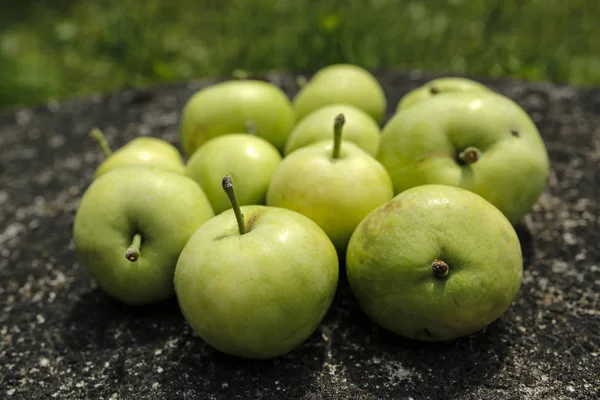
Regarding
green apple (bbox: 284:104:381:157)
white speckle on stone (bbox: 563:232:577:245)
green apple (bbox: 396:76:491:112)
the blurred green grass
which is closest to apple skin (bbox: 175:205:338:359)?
green apple (bbox: 284:104:381:157)

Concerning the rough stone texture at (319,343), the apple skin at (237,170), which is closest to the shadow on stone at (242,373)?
the rough stone texture at (319,343)

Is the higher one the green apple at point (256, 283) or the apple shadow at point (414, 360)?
the green apple at point (256, 283)

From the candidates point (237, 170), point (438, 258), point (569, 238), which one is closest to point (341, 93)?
point (237, 170)

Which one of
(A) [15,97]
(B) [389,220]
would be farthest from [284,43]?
(B) [389,220]

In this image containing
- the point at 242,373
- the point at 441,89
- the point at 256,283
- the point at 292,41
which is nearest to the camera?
the point at 256,283

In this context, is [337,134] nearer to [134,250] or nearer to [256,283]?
[256,283]

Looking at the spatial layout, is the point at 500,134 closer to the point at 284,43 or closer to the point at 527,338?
the point at 527,338

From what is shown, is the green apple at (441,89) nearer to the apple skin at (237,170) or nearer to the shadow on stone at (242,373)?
the apple skin at (237,170)
